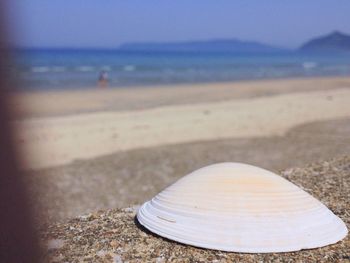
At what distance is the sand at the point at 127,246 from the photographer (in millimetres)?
2152

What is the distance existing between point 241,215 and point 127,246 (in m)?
0.56

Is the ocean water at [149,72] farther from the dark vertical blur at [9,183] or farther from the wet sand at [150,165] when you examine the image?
the dark vertical blur at [9,183]

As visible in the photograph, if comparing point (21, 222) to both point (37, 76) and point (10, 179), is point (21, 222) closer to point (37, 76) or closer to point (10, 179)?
point (10, 179)

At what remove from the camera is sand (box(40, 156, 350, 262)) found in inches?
84.7

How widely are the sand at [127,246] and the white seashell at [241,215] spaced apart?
0.04 m

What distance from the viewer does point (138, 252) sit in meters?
2.26

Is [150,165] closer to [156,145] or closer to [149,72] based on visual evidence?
[156,145]

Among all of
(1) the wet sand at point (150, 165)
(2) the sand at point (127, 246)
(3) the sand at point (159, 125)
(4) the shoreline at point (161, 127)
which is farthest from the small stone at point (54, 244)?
(4) the shoreline at point (161, 127)

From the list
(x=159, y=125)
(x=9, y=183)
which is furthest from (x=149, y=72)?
(x=9, y=183)

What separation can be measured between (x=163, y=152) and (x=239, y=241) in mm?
5674

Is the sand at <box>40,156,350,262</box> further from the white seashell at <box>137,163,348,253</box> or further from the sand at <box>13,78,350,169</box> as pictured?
the sand at <box>13,78,350,169</box>

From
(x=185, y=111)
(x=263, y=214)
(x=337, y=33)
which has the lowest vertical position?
(x=185, y=111)

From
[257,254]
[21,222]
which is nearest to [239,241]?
[257,254]

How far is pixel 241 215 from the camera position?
2.25 meters
